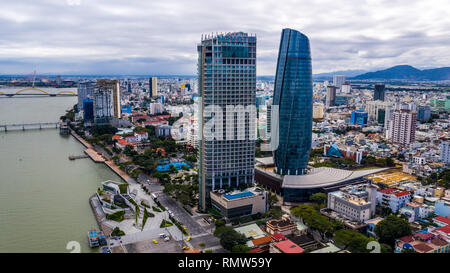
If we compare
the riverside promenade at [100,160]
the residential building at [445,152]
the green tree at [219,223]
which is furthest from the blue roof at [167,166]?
the residential building at [445,152]

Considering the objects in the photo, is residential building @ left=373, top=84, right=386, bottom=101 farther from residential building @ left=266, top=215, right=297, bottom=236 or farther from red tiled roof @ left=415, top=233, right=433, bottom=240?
residential building @ left=266, top=215, right=297, bottom=236

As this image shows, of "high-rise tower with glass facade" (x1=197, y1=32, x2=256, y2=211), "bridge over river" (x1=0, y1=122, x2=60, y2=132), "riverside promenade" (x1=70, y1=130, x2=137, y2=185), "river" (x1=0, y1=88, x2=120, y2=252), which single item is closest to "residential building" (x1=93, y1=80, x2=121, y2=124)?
"riverside promenade" (x1=70, y1=130, x2=137, y2=185)

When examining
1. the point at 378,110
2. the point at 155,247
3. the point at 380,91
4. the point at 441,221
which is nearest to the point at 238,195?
the point at 155,247

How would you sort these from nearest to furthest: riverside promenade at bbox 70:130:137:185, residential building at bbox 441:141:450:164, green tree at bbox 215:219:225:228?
green tree at bbox 215:219:225:228
riverside promenade at bbox 70:130:137:185
residential building at bbox 441:141:450:164

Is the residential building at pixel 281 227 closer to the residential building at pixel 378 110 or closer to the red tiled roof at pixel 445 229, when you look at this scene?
the red tiled roof at pixel 445 229

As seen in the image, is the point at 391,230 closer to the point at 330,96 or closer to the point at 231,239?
the point at 231,239
